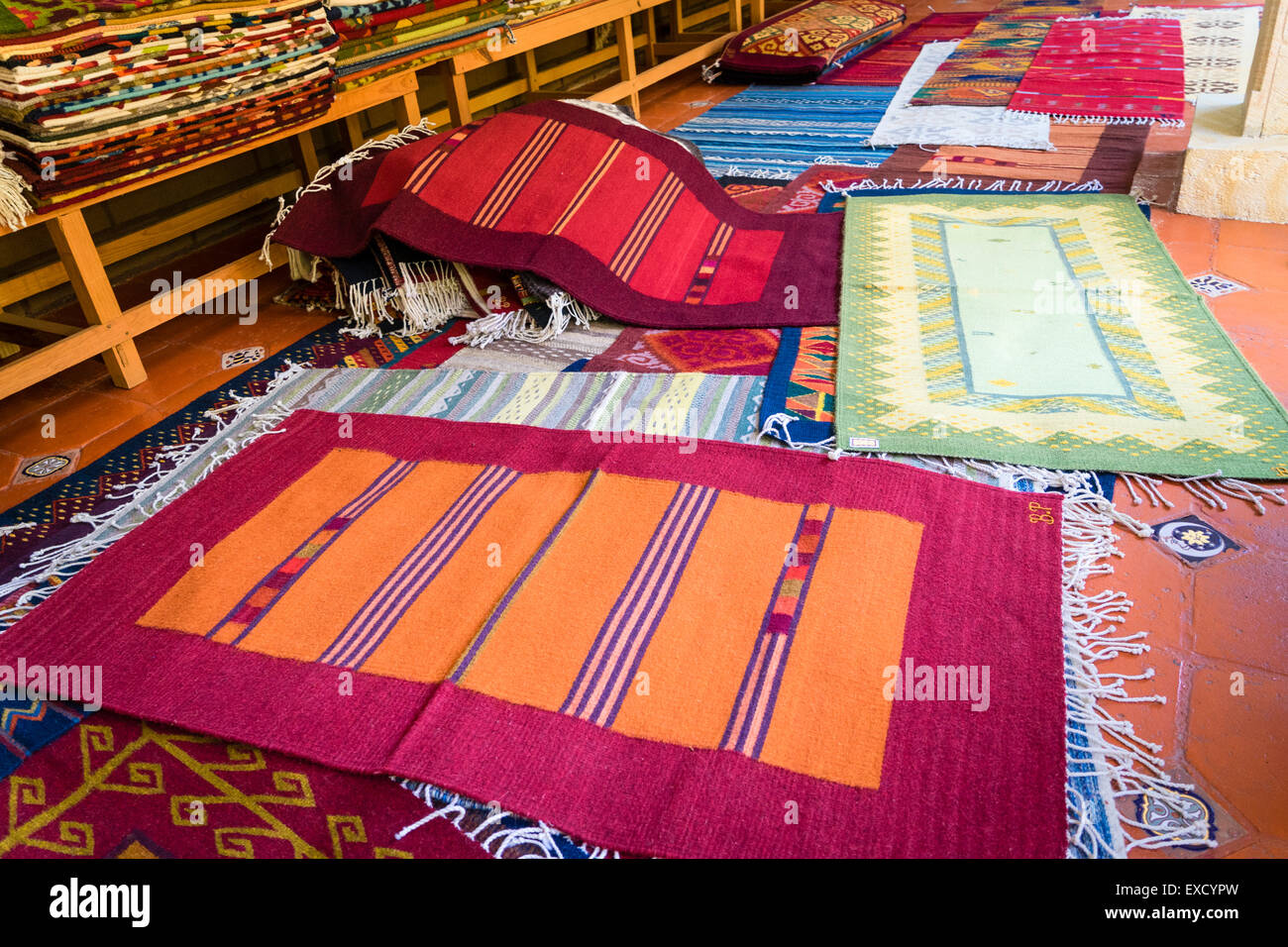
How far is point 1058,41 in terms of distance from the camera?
14.4 ft

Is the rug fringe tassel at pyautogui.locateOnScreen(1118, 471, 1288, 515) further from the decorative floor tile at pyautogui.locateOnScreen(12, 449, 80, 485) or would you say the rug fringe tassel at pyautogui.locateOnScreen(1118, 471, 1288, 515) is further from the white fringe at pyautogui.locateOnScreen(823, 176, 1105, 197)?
the decorative floor tile at pyautogui.locateOnScreen(12, 449, 80, 485)

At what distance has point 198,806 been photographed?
1100 millimetres

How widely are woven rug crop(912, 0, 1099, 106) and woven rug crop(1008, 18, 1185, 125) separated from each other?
0.23 ft

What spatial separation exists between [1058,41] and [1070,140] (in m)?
1.63

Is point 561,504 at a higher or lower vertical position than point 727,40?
lower

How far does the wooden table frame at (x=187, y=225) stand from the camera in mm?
1995

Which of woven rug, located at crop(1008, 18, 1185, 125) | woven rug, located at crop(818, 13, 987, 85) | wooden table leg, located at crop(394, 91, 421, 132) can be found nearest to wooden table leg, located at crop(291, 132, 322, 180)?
wooden table leg, located at crop(394, 91, 421, 132)

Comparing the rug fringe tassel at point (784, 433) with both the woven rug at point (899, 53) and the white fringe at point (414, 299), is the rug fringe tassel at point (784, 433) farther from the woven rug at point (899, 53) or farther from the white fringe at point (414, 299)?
A: the woven rug at point (899, 53)

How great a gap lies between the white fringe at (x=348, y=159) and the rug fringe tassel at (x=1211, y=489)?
1995 millimetres

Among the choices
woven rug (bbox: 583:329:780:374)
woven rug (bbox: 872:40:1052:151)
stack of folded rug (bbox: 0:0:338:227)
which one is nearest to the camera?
stack of folded rug (bbox: 0:0:338:227)

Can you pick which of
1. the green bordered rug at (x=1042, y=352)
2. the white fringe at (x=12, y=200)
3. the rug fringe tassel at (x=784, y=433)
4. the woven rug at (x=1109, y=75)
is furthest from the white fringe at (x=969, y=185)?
the white fringe at (x=12, y=200)

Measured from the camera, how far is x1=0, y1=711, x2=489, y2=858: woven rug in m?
1.04
